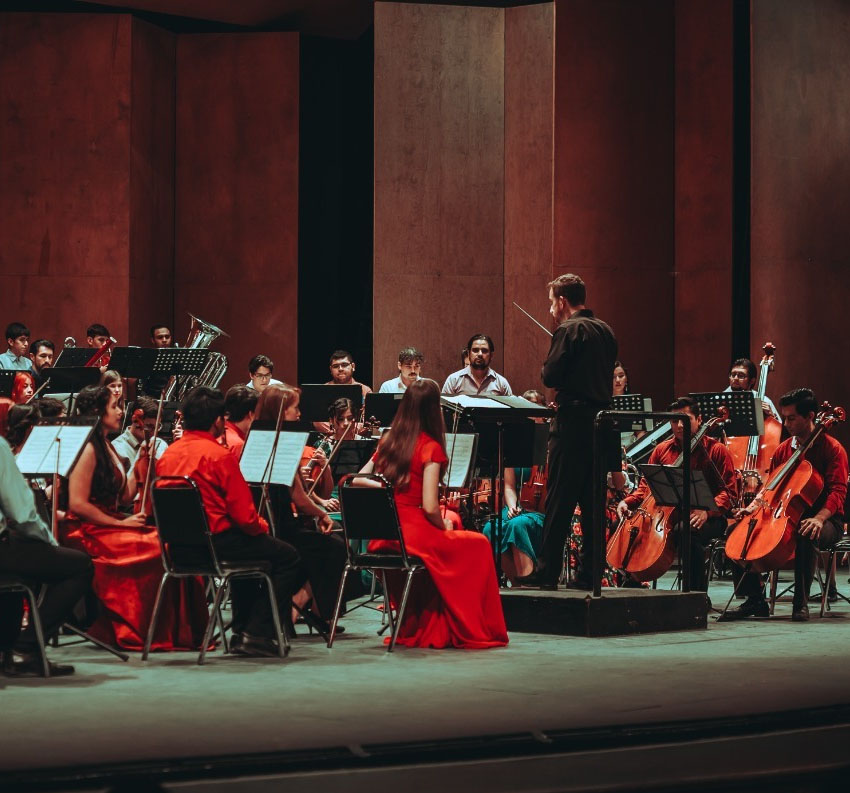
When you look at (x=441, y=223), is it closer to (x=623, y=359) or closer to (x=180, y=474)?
(x=623, y=359)

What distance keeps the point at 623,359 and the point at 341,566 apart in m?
5.14

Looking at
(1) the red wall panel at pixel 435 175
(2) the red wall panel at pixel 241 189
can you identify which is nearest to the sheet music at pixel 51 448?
(1) the red wall panel at pixel 435 175

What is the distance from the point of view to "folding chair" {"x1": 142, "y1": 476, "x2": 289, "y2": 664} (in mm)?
5594

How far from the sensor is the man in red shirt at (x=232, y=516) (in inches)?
228

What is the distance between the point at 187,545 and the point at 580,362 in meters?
2.13

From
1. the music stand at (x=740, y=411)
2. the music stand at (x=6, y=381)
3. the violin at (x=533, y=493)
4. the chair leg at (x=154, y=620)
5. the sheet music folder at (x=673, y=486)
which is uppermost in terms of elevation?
the music stand at (x=6, y=381)

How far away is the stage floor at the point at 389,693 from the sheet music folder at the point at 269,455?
0.80m

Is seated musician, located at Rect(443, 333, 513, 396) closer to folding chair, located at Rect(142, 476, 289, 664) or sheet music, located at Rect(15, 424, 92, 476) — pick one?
folding chair, located at Rect(142, 476, 289, 664)

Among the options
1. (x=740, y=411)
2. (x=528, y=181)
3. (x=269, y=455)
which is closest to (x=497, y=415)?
(x=269, y=455)

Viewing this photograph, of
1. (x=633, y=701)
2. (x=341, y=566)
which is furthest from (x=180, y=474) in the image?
(x=633, y=701)

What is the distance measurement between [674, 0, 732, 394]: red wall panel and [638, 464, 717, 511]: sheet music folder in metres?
3.72

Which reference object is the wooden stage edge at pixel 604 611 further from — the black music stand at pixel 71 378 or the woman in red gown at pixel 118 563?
the black music stand at pixel 71 378

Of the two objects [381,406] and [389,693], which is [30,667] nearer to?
[389,693]

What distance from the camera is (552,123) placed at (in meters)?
11.2
